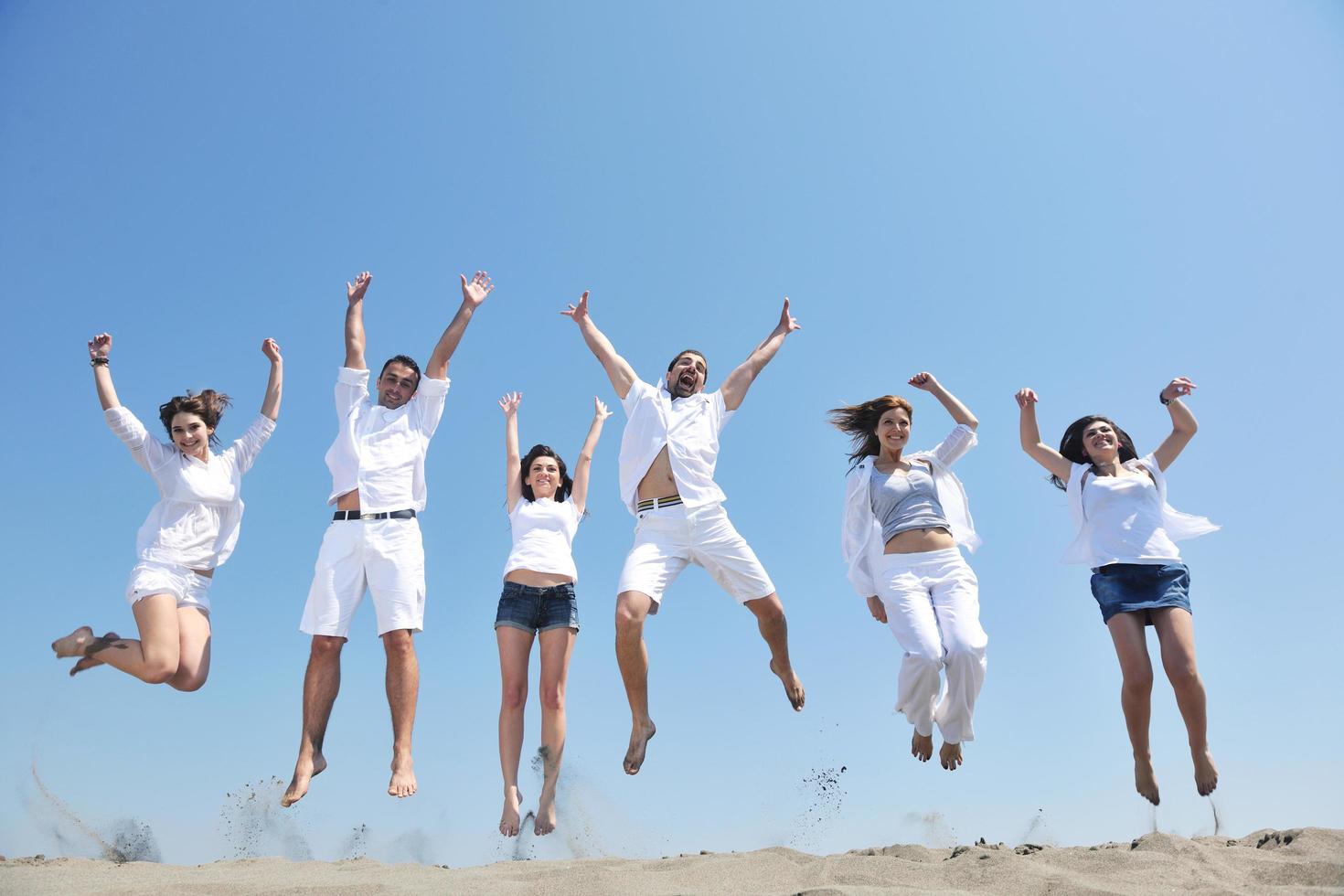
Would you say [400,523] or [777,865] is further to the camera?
[400,523]

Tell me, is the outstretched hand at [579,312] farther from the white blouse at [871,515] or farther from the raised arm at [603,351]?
the white blouse at [871,515]

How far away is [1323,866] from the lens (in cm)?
657

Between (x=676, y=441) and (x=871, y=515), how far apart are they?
1878mm

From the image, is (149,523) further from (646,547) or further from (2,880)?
(646,547)

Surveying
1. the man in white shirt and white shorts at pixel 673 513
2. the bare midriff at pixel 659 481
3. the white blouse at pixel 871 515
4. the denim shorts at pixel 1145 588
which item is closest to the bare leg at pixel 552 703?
the man in white shirt and white shorts at pixel 673 513

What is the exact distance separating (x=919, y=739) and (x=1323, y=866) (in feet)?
9.13

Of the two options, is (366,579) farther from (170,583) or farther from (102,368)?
(102,368)

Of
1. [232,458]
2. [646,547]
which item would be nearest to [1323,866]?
[646,547]

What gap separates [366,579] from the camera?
863 centimetres

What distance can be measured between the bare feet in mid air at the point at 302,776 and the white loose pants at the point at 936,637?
15.6ft

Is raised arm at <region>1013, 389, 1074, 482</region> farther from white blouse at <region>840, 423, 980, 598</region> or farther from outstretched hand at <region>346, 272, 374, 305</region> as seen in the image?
A: outstretched hand at <region>346, 272, 374, 305</region>

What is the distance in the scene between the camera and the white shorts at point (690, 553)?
8336 millimetres

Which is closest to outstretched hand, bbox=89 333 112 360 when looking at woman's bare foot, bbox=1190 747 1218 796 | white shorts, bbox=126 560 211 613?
white shorts, bbox=126 560 211 613

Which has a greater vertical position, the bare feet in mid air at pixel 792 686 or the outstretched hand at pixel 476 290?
the outstretched hand at pixel 476 290
